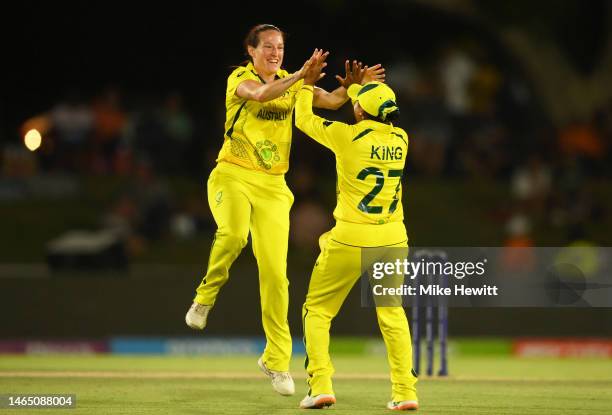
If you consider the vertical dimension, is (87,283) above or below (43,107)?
below

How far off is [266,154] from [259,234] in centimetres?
54

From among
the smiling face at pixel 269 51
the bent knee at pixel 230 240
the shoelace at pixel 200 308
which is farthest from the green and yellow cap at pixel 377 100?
the shoelace at pixel 200 308

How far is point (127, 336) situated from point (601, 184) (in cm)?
645

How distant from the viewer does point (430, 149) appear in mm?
17797

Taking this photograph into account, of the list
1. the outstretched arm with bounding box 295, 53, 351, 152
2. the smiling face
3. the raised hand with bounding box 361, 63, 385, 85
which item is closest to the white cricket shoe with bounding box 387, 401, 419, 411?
the outstretched arm with bounding box 295, 53, 351, 152

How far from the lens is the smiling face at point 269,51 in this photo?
902 cm

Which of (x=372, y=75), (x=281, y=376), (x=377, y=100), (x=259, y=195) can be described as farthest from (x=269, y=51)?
(x=281, y=376)

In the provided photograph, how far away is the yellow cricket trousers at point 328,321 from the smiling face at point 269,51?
1.21 meters

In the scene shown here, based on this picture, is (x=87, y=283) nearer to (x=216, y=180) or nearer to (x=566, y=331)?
(x=566, y=331)

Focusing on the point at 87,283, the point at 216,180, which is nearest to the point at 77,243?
the point at 87,283

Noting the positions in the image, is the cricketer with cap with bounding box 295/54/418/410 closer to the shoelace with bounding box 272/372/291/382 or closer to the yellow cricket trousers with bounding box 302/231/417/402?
the yellow cricket trousers with bounding box 302/231/417/402

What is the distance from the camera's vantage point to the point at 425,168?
58.6 feet

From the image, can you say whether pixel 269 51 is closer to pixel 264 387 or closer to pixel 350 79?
pixel 350 79

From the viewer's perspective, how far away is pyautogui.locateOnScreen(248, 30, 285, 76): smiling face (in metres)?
9.02
